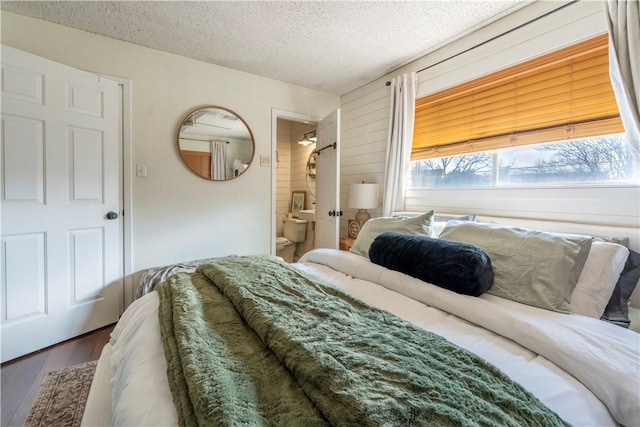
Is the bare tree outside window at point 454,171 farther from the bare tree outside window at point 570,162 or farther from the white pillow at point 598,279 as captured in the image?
the white pillow at point 598,279

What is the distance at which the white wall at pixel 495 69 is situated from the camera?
5.40ft

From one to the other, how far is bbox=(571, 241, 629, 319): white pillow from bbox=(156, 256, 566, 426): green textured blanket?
80cm

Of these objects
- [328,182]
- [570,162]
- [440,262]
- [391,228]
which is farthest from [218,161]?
[570,162]

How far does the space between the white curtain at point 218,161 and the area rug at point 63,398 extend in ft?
5.98

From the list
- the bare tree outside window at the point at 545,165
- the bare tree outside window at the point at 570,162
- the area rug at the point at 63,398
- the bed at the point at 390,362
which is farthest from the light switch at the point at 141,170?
the bare tree outside window at the point at 570,162

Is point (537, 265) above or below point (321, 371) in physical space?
above

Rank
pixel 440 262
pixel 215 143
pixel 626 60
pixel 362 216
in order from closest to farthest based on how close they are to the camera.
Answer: pixel 440 262 < pixel 626 60 < pixel 215 143 < pixel 362 216

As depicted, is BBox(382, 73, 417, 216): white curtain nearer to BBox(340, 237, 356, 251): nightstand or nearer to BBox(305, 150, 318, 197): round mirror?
BBox(340, 237, 356, 251): nightstand

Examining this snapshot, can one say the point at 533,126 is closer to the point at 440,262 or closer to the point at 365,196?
the point at 440,262

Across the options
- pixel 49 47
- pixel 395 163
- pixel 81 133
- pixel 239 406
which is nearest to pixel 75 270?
pixel 81 133

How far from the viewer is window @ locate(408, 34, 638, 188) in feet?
5.49

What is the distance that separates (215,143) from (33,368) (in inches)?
86.9

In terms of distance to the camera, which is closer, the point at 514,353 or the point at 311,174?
the point at 514,353

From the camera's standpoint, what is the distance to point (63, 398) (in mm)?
1557
